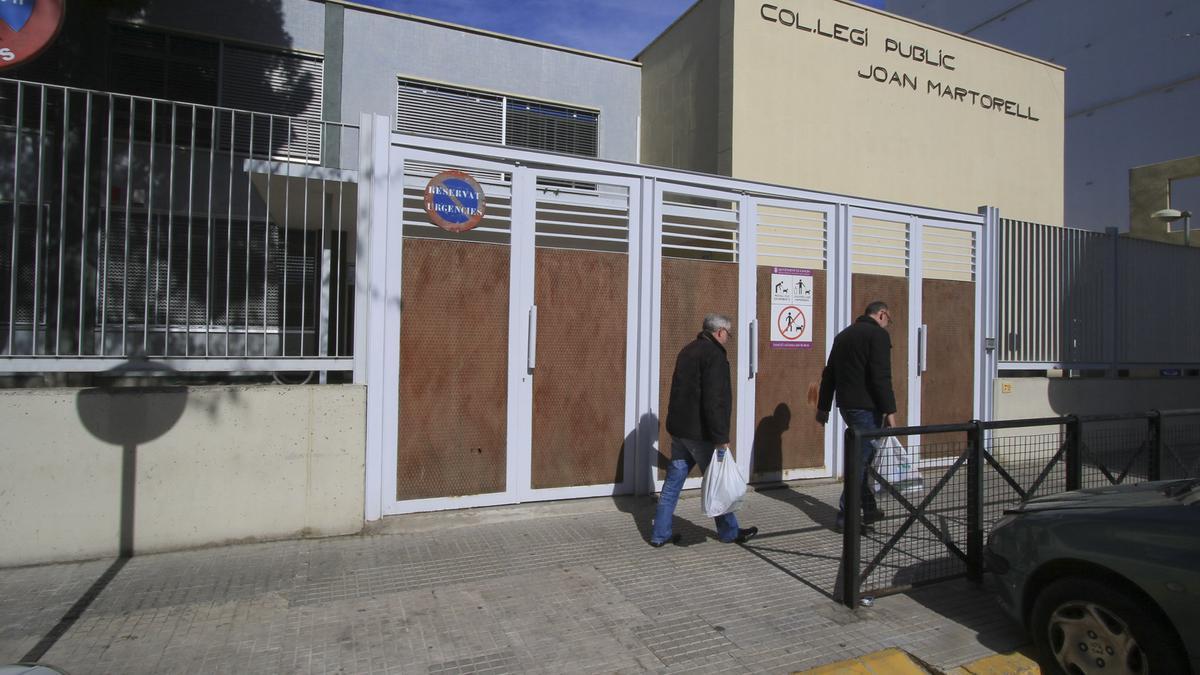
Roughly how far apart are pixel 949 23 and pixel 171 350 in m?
31.8

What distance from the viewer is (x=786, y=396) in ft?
24.4

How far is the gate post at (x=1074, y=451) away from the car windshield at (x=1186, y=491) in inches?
44.5

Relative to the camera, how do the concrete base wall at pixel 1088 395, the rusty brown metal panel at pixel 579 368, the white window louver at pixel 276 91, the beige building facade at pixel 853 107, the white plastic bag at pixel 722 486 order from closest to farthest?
the white plastic bag at pixel 722 486 < the rusty brown metal panel at pixel 579 368 < the concrete base wall at pixel 1088 395 < the beige building facade at pixel 853 107 < the white window louver at pixel 276 91

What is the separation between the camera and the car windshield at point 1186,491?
343 cm

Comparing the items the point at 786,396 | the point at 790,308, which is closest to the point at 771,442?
the point at 786,396

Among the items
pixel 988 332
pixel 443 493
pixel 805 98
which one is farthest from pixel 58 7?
pixel 988 332

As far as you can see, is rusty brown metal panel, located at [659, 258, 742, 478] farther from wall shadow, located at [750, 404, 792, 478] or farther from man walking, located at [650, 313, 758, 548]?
man walking, located at [650, 313, 758, 548]

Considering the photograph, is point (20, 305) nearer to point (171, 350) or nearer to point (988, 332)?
point (171, 350)

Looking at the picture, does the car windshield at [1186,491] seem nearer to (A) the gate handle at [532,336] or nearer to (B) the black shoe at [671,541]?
(B) the black shoe at [671,541]

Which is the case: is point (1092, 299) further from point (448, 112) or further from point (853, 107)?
point (448, 112)

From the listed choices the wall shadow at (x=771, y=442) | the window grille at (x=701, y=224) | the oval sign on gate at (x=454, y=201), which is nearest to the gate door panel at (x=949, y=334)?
the wall shadow at (x=771, y=442)

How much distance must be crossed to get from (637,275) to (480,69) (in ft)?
19.8

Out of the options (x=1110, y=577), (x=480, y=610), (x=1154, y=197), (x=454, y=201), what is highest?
(x=1154, y=197)

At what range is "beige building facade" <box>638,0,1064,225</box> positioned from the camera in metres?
9.71
